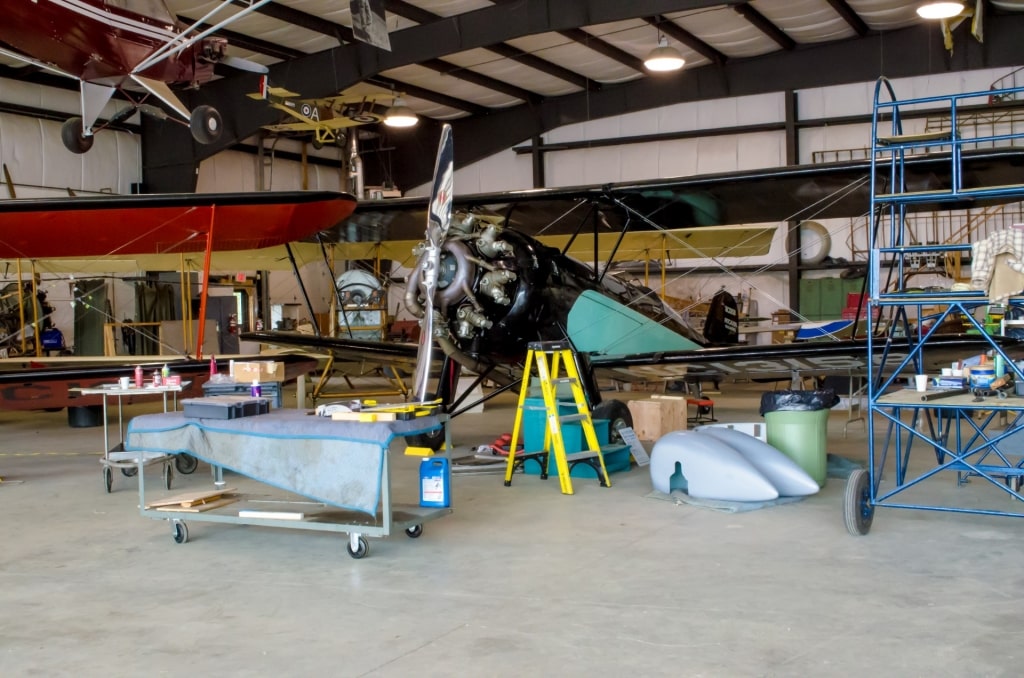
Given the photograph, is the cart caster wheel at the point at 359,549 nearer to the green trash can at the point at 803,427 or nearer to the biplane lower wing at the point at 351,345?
the green trash can at the point at 803,427

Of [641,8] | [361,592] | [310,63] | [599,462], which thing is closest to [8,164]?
[310,63]

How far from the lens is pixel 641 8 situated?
43.9 ft

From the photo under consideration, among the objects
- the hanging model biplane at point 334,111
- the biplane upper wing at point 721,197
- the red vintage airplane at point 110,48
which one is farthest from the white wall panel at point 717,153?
the red vintage airplane at point 110,48

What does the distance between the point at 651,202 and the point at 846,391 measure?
6282 millimetres

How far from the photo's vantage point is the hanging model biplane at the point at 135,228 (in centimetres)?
770

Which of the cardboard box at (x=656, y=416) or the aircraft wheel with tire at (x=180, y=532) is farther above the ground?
the cardboard box at (x=656, y=416)

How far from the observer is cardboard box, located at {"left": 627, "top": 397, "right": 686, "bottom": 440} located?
352 inches

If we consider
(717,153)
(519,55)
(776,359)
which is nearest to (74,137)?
(776,359)

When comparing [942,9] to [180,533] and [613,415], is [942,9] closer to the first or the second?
[613,415]

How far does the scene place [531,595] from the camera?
3.88m

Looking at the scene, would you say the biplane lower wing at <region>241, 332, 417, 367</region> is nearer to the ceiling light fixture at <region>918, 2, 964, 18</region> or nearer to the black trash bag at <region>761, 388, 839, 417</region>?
the black trash bag at <region>761, 388, 839, 417</region>

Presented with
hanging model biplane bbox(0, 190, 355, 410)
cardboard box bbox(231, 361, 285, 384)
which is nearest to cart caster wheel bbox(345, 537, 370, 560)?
cardboard box bbox(231, 361, 285, 384)

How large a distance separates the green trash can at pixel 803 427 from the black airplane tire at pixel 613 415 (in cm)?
148

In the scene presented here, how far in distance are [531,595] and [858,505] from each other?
77.4 inches
